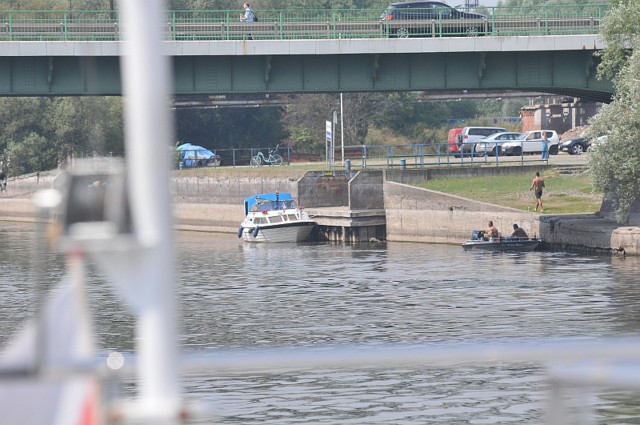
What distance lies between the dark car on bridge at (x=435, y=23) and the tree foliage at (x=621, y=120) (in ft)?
15.2

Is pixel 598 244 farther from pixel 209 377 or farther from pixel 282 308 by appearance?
pixel 209 377

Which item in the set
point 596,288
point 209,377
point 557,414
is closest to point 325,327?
point 209,377

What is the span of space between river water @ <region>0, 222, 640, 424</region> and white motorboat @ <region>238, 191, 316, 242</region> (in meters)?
2.94

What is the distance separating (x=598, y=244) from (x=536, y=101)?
80427 millimetres

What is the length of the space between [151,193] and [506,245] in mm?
40977

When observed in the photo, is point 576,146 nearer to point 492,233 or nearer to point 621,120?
point 492,233

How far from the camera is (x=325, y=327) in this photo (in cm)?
2605

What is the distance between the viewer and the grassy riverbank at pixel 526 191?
4903 cm

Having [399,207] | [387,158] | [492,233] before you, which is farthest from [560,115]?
[492,233]

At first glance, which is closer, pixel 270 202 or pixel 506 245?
pixel 506 245

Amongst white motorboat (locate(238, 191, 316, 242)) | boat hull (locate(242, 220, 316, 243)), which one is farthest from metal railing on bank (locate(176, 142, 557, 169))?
boat hull (locate(242, 220, 316, 243))

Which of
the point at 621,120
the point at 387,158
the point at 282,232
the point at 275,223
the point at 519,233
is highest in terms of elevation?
the point at 621,120

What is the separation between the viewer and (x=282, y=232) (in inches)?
2101

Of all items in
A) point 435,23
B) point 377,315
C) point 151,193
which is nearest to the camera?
point 151,193
